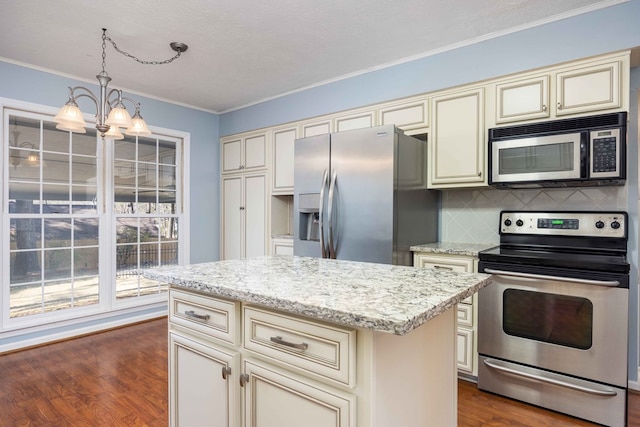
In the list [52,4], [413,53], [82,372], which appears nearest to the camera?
[52,4]

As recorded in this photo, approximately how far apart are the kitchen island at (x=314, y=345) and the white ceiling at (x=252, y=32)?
167 cm

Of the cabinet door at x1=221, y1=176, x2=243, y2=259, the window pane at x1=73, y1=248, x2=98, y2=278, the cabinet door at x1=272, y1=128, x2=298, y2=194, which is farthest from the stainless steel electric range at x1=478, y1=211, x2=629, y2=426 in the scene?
the window pane at x1=73, y1=248, x2=98, y2=278

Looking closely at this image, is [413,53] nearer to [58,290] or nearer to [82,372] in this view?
[82,372]

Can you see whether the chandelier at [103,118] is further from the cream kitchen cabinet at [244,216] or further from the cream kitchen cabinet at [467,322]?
the cream kitchen cabinet at [467,322]

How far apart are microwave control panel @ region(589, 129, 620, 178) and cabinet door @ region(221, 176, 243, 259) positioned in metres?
3.31

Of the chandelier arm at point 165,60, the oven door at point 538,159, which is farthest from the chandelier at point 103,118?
the oven door at point 538,159

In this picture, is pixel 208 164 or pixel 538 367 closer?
pixel 538 367

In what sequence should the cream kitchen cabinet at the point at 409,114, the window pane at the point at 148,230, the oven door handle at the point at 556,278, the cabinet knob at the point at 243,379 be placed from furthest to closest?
the window pane at the point at 148,230
the cream kitchen cabinet at the point at 409,114
the oven door handle at the point at 556,278
the cabinet knob at the point at 243,379

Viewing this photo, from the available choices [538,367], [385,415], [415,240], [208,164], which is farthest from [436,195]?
[208,164]

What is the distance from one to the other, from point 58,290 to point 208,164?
203cm

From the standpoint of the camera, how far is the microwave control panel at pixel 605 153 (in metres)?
2.04

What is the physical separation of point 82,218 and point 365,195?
9.11 feet

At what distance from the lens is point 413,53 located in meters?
2.83

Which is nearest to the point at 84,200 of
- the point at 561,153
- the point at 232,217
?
the point at 232,217
